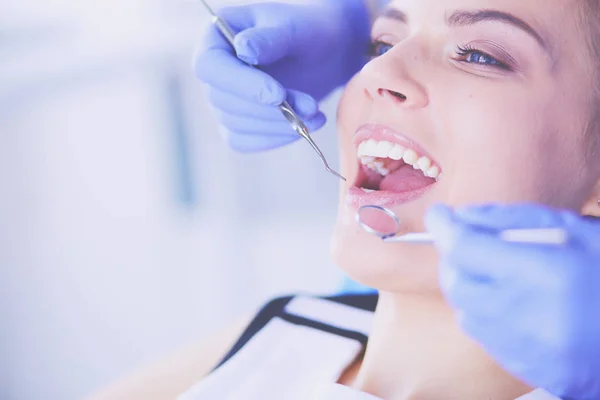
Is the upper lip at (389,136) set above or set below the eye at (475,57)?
below

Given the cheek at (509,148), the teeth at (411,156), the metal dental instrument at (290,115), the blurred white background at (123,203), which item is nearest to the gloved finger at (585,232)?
the cheek at (509,148)

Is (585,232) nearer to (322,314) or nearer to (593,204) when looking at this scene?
(593,204)

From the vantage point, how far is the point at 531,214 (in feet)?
2.56

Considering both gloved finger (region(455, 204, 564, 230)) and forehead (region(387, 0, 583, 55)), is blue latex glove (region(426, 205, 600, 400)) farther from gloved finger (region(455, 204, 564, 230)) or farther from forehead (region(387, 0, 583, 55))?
forehead (region(387, 0, 583, 55))

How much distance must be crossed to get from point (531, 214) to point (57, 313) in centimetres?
173

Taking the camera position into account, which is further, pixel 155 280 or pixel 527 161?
pixel 155 280

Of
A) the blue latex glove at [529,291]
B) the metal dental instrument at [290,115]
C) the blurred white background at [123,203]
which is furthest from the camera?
the blurred white background at [123,203]

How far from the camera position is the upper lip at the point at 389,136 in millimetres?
1023

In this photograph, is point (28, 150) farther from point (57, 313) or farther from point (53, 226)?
point (57, 313)

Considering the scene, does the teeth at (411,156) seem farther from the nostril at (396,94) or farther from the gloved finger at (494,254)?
the gloved finger at (494,254)

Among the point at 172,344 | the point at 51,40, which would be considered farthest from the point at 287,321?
the point at 51,40

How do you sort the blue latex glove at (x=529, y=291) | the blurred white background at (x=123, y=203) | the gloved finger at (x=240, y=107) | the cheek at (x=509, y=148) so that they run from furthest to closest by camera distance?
the blurred white background at (x=123, y=203) → the gloved finger at (x=240, y=107) → the cheek at (x=509, y=148) → the blue latex glove at (x=529, y=291)

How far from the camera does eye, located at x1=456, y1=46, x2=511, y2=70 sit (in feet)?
3.32

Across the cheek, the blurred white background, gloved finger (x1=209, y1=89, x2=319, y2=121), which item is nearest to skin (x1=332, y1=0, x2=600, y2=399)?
A: the cheek
